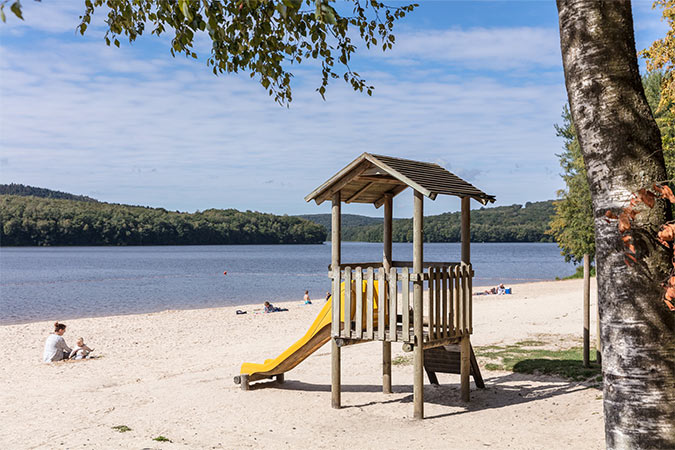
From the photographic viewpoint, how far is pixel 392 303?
27.7ft

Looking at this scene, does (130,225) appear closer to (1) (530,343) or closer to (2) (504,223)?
(2) (504,223)

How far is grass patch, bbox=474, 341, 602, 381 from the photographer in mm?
10500

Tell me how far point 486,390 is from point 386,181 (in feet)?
11.2

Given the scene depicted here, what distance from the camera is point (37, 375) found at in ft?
42.4

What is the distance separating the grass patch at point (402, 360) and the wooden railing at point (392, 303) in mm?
3041

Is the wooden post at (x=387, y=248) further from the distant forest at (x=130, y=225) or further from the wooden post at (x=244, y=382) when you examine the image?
the distant forest at (x=130, y=225)

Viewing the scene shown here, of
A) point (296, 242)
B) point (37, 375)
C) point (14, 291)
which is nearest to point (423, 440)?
point (37, 375)

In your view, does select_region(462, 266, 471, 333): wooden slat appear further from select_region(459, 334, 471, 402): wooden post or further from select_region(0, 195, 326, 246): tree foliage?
select_region(0, 195, 326, 246): tree foliage

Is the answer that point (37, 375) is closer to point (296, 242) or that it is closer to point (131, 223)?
point (131, 223)

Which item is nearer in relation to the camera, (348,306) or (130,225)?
(348,306)

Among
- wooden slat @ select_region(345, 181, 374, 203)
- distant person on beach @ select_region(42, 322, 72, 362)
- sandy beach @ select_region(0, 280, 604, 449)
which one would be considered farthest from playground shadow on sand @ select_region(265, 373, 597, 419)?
distant person on beach @ select_region(42, 322, 72, 362)

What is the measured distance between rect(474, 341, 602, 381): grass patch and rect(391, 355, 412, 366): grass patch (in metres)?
1.40

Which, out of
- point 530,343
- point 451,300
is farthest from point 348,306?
point 530,343

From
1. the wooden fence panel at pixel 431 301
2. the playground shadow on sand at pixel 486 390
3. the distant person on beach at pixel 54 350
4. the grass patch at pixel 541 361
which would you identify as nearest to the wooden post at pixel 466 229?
the wooden fence panel at pixel 431 301
